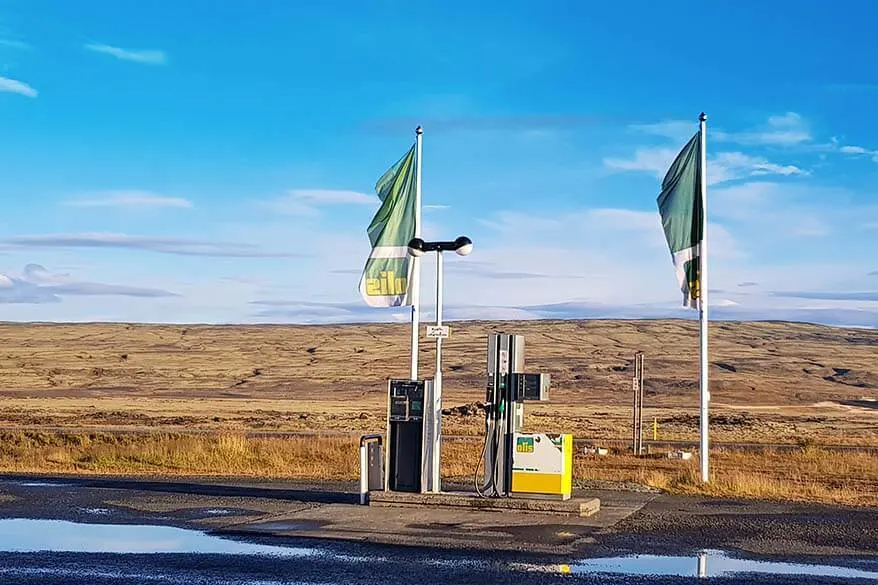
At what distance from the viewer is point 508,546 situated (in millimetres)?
14141

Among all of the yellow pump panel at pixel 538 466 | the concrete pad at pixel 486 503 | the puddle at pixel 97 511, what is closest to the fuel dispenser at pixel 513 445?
the yellow pump panel at pixel 538 466

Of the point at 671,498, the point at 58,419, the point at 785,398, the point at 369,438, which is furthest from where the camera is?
the point at 785,398

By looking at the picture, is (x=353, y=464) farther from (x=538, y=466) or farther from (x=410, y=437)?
(x=538, y=466)

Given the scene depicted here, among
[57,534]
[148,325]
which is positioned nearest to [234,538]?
[57,534]

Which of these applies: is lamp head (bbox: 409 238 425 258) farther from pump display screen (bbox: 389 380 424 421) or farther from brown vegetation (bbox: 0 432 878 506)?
brown vegetation (bbox: 0 432 878 506)

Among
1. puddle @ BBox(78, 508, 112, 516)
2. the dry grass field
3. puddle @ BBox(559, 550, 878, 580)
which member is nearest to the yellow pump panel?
puddle @ BBox(559, 550, 878, 580)

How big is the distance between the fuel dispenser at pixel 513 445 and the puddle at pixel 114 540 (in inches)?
166

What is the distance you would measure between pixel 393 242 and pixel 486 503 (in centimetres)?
508

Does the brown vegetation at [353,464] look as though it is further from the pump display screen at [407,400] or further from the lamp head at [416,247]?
the lamp head at [416,247]

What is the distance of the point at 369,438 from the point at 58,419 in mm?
39826

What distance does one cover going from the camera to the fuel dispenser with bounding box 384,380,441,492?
1777 cm

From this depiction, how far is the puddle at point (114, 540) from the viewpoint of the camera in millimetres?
13703

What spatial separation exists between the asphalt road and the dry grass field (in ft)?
14.6

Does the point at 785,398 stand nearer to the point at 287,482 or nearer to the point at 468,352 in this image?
the point at 468,352
